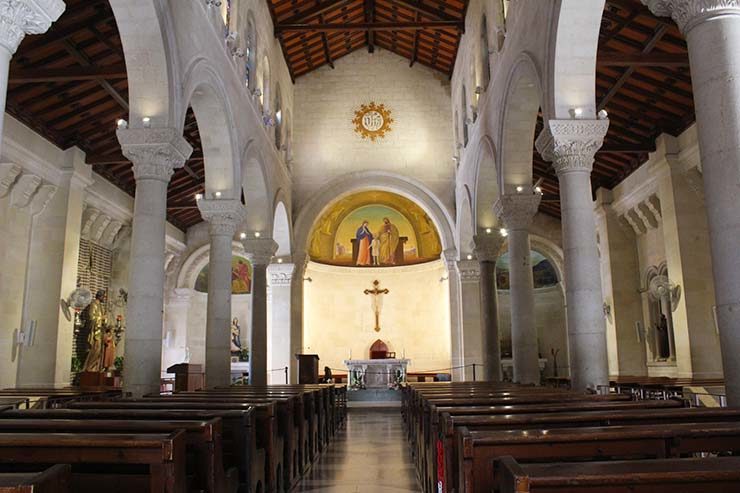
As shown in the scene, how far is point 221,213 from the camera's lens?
41.9 feet

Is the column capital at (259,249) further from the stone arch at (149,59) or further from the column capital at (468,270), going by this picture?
the stone arch at (149,59)

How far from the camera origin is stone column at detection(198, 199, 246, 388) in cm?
1219

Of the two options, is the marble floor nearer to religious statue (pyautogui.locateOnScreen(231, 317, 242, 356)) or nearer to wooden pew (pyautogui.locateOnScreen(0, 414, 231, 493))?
wooden pew (pyautogui.locateOnScreen(0, 414, 231, 493))

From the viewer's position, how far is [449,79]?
2245 centimetres

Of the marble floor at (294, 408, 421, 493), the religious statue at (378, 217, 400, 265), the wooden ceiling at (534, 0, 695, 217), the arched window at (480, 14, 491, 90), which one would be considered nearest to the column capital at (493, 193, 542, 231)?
the wooden ceiling at (534, 0, 695, 217)

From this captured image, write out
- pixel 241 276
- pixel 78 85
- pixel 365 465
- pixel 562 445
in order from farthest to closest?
1. pixel 241 276
2. pixel 78 85
3. pixel 365 465
4. pixel 562 445

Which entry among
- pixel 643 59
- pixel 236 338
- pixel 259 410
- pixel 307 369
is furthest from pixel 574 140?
pixel 236 338

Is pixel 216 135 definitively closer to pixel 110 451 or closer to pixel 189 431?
pixel 189 431

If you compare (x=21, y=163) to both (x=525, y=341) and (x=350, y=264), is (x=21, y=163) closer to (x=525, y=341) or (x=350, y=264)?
(x=525, y=341)

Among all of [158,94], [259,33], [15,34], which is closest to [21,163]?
[158,94]

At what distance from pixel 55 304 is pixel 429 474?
35.1 feet

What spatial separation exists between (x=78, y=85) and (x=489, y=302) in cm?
1074

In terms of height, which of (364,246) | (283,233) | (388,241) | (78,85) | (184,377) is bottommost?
(184,377)

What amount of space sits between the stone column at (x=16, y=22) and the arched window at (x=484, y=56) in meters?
11.0
